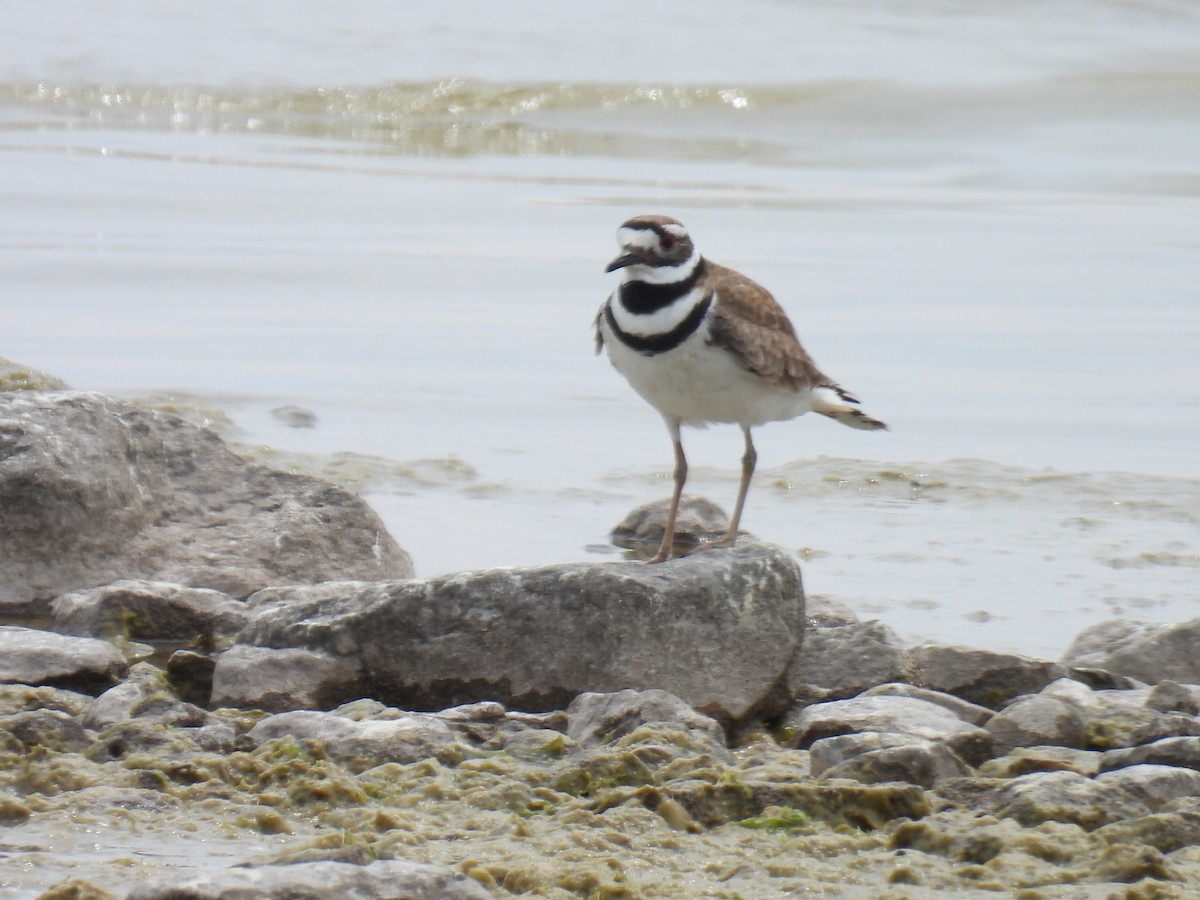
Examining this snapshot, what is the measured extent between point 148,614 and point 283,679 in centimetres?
79

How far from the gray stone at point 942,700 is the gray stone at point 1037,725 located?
20 centimetres

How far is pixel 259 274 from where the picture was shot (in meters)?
11.1

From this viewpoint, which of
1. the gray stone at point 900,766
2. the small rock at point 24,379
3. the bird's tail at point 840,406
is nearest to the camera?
the gray stone at point 900,766

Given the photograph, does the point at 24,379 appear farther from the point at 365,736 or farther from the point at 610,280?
the point at 610,280

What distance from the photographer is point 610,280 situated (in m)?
11.0

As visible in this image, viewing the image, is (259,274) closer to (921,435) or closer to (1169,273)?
(921,435)

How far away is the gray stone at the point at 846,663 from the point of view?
4715mm

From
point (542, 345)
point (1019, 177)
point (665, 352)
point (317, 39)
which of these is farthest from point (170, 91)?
point (665, 352)

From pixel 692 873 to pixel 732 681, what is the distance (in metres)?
1.28

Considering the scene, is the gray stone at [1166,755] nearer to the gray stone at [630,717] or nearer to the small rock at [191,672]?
the gray stone at [630,717]

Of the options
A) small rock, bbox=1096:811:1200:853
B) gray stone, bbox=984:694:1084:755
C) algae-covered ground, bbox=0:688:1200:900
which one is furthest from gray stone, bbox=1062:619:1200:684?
small rock, bbox=1096:811:1200:853

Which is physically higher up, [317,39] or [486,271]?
[317,39]

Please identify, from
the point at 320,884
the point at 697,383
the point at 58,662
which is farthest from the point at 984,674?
the point at 320,884

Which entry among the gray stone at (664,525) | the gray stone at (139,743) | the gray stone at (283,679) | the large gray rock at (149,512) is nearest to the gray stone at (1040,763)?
the gray stone at (283,679)
